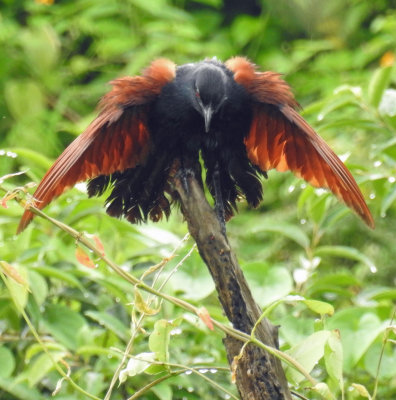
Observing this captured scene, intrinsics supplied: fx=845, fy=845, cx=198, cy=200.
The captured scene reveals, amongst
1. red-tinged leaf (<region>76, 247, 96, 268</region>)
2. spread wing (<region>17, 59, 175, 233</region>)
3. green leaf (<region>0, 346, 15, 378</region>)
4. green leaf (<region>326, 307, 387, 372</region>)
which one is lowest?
green leaf (<region>0, 346, 15, 378</region>)

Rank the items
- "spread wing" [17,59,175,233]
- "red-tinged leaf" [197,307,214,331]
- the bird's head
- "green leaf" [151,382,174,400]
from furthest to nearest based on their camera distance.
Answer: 1. the bird's head
2. "green leaf" [151,382,174,400]
3. "spread wing" [17,59,175,233]
4. "red-tinged leaf" [197,307,214,331]

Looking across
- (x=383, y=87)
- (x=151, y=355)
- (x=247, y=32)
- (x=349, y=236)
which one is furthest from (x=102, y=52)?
(x=151, y=355)

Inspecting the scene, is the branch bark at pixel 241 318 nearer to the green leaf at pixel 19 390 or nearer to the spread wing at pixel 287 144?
the spread wing at pixel 287 144

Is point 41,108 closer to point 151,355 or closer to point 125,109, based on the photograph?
point 125,109

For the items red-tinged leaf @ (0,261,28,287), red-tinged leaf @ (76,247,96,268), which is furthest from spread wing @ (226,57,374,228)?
red-tinged leaf @ (0,261,28,287)

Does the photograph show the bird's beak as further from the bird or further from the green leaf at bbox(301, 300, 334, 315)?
the green leaf at bbox(301, 300, 334, 315)

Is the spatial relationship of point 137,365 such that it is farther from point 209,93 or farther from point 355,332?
point 209,93

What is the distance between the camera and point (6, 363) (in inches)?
104

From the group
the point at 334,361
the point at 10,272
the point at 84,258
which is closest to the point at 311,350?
the point at 334,361

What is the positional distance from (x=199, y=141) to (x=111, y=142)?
352 millimetres

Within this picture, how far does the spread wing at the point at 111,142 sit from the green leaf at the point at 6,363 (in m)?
0.66

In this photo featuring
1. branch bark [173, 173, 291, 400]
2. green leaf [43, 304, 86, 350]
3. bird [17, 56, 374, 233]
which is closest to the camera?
branch bark [173, 173, 291, 400]

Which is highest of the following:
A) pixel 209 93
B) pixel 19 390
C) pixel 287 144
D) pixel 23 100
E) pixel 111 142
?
pixel 23 100

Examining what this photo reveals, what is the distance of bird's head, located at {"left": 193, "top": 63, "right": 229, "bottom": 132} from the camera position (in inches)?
103
